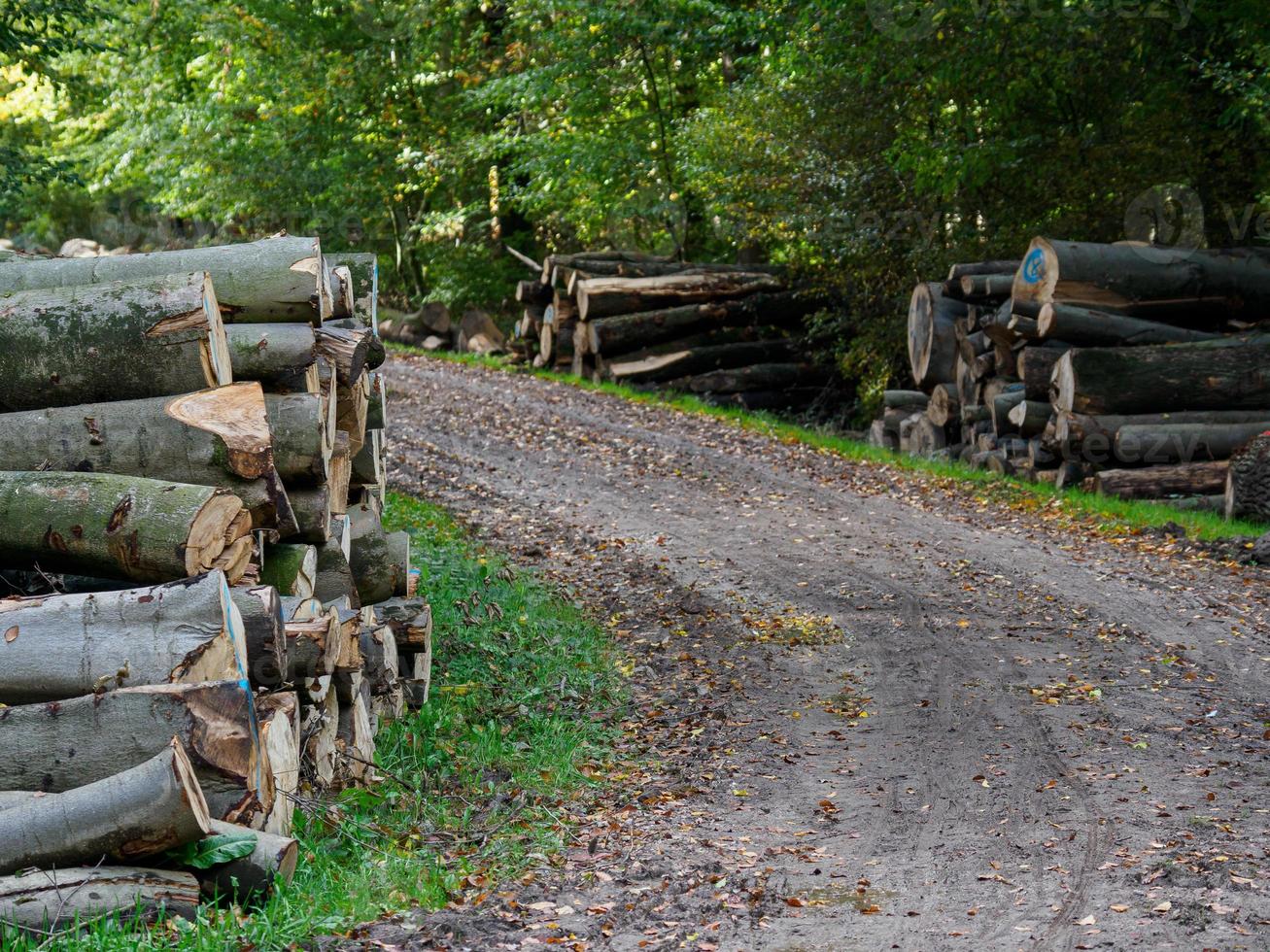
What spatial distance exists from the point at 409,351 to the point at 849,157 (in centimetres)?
1003

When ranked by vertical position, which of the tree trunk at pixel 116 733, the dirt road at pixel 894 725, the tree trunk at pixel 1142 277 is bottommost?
the dirt road at pixel 894 725

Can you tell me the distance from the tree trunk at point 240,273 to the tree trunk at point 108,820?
8.64 ft

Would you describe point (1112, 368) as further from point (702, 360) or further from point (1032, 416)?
point (702, 360)

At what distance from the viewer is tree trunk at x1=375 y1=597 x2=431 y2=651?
266 inches

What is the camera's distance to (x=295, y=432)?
562 centimetres

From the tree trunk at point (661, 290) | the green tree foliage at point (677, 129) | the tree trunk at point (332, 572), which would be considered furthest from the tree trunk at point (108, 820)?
the tree trunk at point (661, 290)

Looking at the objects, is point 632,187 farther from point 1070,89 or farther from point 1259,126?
point 1259,126

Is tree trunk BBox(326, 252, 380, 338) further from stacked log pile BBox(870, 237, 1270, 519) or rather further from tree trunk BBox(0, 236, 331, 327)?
stacked log pile BBox(870, 237, 1270, 519)

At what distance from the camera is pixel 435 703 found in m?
6.93

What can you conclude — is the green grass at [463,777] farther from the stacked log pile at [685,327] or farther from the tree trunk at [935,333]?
the stacked log pile at [685,327]

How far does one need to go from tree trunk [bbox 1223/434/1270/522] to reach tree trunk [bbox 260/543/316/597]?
8972 millimetres

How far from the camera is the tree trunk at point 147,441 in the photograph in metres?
5.00

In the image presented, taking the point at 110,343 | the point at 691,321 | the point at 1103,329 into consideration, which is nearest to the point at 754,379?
the point at 691,321

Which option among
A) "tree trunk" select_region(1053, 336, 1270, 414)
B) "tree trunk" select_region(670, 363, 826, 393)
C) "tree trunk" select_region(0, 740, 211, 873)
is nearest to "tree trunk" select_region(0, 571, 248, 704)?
"tree trunk" select_region(0, 740, 211, 873)
